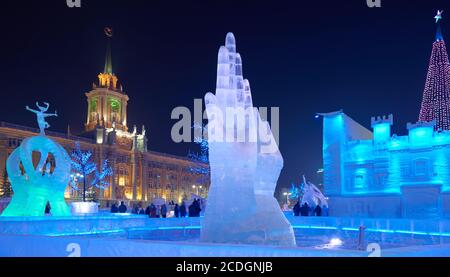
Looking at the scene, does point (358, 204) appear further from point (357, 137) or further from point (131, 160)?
point (131, 160)

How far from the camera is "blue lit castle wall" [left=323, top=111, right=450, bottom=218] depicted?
1121 inches

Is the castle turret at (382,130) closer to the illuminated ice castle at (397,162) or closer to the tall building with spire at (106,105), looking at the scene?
the illuminated ice castle at (397,162)

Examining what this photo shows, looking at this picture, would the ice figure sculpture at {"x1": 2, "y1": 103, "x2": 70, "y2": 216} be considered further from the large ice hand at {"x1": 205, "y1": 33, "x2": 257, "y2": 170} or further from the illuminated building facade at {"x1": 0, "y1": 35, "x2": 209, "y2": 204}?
the illuminated building facade at {"x1": 0, "y1": 35, "x2": 209, "y2": 204}

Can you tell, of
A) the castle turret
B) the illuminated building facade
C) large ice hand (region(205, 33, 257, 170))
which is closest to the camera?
large ice hand (region(205, 33, 257, 170))

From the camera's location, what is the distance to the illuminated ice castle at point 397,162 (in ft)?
93.7

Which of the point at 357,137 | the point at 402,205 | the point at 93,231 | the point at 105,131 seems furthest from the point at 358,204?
the point at 105,131

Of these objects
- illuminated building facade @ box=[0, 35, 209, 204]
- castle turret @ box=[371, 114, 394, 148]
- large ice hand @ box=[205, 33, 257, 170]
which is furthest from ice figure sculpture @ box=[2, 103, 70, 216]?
illuminated building facade @ box=[0, 35, 209, 204]

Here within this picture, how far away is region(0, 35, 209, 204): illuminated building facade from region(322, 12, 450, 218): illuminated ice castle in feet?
113

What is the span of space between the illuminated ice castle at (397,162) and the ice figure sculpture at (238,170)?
18.2m

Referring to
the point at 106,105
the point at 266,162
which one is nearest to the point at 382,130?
the point at 266,162

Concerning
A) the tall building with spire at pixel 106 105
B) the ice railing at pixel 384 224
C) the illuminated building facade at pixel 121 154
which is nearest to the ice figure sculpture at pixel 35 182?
the ice railing at pixel 384 224

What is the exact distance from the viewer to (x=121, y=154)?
260 feet

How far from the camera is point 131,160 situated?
8081 cm

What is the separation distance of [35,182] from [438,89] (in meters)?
24.0
